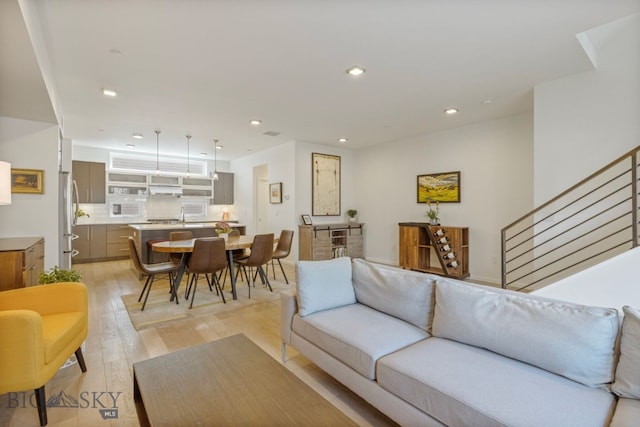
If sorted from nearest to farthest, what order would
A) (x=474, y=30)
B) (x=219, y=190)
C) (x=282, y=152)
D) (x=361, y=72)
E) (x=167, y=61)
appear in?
(x=474, y=30) → (x=167, y=61) → (x=361, y=72) → (x=282, y=152) → (x=219, y=190)

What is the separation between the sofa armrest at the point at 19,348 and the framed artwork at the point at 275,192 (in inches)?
209

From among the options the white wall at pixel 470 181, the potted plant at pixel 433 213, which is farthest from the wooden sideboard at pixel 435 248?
the white wall at pixel 470 181

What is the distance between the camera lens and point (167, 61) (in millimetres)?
2941

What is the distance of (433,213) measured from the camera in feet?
18.1

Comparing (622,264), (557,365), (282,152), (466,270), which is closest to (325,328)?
(557,365)

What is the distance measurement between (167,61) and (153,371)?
277 cm

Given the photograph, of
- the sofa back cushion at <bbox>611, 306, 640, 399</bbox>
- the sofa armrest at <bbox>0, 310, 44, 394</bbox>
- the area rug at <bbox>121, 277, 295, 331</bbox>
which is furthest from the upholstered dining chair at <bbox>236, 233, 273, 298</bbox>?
the sofa back cushion at <bbox>611, 306, 640, 399</bbox>

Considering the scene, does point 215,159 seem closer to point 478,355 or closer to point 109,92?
point 109,92

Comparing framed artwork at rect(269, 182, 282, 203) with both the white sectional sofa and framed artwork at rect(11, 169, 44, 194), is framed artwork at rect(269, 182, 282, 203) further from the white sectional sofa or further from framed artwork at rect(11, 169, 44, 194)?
the white sectional sofa

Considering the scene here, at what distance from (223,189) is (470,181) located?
6.53 metres

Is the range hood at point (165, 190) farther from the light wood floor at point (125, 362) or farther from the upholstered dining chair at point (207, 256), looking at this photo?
the upholstered dining chair at point (207, 256)

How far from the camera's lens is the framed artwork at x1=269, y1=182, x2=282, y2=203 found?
6812mm

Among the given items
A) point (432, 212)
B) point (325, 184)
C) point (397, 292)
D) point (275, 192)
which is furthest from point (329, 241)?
point (397, 292)

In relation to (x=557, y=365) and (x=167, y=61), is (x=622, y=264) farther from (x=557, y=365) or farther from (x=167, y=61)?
(x=167, y=61)
